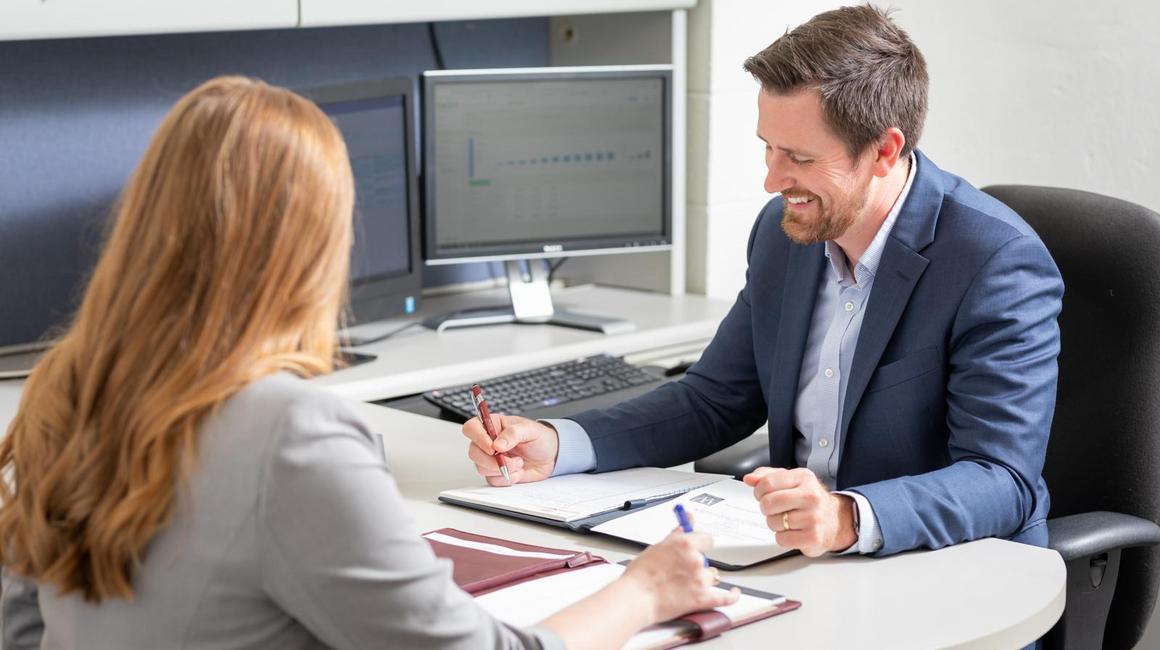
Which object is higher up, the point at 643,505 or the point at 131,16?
the point at 131,16

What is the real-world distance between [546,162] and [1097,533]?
4.53 feet

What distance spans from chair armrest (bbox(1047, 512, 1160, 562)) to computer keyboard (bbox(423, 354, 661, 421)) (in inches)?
29.9

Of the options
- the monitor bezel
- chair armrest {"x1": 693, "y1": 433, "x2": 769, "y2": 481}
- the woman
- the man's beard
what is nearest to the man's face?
the man's beard

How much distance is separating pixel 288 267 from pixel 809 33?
918 mm

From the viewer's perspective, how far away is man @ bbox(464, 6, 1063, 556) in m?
1.60

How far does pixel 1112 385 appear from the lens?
1823mm

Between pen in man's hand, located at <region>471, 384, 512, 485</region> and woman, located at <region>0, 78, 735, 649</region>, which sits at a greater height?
woman, located at <region>0, 78, 735, 649</region>

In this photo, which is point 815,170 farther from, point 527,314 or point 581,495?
point 527,314

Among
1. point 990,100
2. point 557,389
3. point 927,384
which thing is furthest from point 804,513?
point 990,100

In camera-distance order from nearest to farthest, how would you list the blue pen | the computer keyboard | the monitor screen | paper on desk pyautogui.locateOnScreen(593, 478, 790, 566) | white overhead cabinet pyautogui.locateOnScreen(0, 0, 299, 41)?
the blue pen, paper on desk pyautogui.locateOnScreen(593, 478, 790, 566), white overhead cabinet pyautogui.locateOnScreen(0, 0, 299, 41), the computer keyboard, the monitor screen

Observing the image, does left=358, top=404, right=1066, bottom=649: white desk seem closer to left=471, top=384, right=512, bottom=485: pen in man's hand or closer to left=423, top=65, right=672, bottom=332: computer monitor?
left=471, top=384, right=512, bottom=485: pen in man's hand

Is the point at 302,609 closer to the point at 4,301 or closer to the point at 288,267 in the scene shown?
the point at 288,267

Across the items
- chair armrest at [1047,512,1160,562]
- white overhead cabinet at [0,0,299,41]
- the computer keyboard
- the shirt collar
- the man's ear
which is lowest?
chair armrest at [1047,512,1160,562]

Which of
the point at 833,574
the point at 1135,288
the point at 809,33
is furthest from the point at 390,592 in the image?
the point at 1135,288
